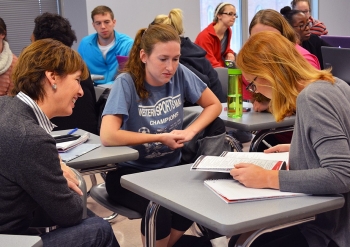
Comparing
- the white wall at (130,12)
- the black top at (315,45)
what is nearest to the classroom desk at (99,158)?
the black top at (315,45)

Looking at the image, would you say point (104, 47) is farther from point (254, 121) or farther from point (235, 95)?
point (254, 121)

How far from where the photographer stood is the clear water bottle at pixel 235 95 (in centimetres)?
272

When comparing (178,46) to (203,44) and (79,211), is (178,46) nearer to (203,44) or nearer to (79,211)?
(79,211)

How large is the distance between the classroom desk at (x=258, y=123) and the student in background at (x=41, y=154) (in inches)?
38.5

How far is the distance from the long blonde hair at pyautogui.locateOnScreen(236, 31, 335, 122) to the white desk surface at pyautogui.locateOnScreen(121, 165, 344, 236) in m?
0.32

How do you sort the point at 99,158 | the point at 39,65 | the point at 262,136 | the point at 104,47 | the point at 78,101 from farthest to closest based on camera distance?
the point at 104,47, the point at 78,101, the point at 262,136, the point at 99,158, the point at 39,65

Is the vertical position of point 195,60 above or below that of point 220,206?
above

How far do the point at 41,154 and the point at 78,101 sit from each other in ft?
5.68

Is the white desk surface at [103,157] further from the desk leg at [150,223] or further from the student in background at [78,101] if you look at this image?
the student in background at [78,101]

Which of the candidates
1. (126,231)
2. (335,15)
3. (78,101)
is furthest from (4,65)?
(335,15)

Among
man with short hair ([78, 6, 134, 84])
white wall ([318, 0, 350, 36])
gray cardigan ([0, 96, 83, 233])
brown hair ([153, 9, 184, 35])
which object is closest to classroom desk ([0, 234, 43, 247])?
gray cardigan ([0, 96, 83, 233])

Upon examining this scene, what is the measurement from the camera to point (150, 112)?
2406mm

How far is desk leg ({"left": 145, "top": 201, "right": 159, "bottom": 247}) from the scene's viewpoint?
5.75 feet

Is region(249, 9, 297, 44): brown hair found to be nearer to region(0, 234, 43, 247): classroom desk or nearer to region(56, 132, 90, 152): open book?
region(56, 132, 90, 152): open book
